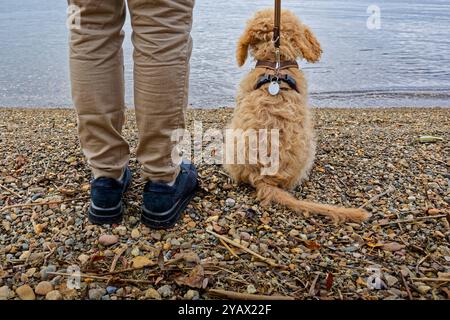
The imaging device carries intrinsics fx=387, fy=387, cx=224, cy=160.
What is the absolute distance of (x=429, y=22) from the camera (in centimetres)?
1830

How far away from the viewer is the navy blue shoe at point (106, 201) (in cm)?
222

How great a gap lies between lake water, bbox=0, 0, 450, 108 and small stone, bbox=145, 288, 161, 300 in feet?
15.9

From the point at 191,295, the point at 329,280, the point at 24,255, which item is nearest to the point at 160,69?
the point at 191,295

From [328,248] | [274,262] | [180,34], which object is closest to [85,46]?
[180,34]

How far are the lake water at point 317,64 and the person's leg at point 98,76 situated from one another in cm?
437

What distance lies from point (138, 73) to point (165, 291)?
3.57ft

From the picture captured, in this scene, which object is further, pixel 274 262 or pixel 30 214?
pixel 30 214

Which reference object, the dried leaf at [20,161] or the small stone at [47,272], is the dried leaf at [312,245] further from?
the dried leaf at [20,161]

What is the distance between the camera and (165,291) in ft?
5.92

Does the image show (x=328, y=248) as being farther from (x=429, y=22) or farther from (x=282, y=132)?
(x=429, y=22)

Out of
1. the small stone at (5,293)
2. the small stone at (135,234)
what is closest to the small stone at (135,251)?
the small stone at (135,234)

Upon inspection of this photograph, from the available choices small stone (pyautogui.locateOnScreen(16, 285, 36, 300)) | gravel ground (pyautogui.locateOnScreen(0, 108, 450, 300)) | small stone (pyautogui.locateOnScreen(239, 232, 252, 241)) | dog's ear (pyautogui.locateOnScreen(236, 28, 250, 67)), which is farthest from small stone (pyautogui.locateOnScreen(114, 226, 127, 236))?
dog's ear (pyautogui.locateOnScreen(236, 28, 250, 67))

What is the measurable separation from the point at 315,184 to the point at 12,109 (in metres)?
6.34

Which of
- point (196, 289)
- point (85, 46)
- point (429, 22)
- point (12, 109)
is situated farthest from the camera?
point (429, 22)
